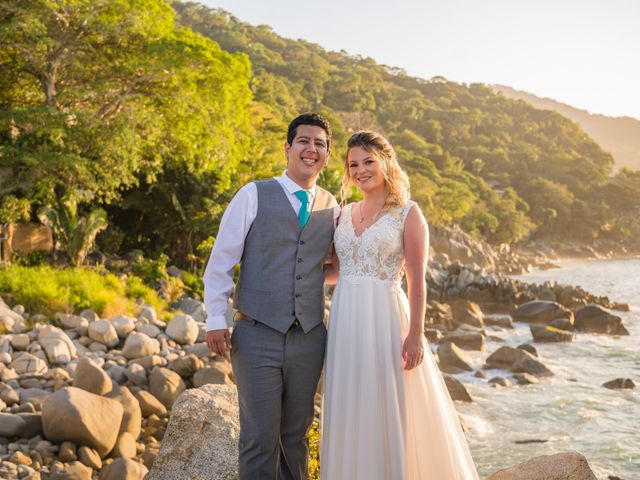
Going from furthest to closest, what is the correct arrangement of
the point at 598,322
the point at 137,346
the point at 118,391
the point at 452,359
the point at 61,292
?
the point at 598,322, the point at 452,359, the point at 61,292, the point at 137,346, the point at 118,391

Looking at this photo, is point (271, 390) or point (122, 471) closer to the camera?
point (271, 390)

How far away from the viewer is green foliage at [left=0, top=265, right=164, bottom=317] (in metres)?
9.37

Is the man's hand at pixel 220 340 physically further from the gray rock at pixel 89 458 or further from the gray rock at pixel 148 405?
the gray rock at pixel 148 405

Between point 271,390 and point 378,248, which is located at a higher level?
point 378,248

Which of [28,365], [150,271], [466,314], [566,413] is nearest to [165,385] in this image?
[28,365]

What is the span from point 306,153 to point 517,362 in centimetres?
1132

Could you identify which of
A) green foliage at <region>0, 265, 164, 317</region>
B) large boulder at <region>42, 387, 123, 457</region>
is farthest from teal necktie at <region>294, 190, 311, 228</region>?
green foliage at <region>0, 265, 164, 317</region>

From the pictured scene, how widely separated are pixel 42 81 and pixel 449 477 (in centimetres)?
1239

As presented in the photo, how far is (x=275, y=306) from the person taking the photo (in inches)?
121

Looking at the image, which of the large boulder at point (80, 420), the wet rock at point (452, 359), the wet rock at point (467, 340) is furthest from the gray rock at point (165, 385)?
the wet rock at point (467, 340)

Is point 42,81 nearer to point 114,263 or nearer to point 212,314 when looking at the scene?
point 114,263

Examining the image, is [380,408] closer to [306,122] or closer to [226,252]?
[226,252]

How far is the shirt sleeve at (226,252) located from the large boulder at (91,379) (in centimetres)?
426

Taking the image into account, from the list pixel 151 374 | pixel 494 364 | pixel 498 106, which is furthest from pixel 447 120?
pixel 151 374
